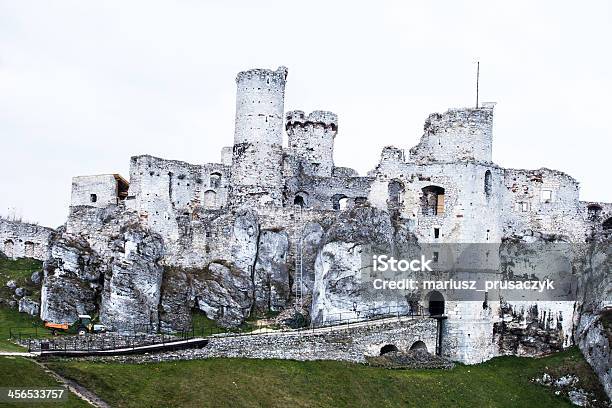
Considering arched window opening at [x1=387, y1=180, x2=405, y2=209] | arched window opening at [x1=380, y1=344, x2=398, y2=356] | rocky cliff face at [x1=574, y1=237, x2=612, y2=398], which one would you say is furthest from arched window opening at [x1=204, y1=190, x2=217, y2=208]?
rocky cliff face at [x1=574, y1=237, x2=612, y2=398]

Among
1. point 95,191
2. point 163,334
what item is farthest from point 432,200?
point 95,191

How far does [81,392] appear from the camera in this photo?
43969 mm

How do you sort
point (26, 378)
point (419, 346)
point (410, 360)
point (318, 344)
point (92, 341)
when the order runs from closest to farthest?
point (26, 378), point (92, 341), point (318, 344), point (410, 360), point (419, 346)

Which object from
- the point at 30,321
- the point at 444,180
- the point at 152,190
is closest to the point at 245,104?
the point at 152,190

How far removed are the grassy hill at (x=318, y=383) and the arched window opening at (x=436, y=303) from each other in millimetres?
4955

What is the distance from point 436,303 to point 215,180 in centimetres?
1804

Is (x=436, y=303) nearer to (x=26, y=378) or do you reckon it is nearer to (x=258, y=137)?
(x=258, y=137)

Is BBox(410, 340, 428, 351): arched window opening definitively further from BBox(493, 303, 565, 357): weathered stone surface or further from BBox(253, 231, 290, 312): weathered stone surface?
BBox(253, 231, 290, 312): weathered stone surface

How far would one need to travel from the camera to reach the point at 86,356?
160 ft

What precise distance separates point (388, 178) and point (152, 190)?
1672cm

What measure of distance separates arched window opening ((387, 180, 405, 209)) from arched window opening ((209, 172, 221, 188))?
12.3 m

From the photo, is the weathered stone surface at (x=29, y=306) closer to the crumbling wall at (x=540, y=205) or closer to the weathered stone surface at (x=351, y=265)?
the weathered stone surface at (x=351, y=265)

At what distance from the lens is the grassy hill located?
151 feet

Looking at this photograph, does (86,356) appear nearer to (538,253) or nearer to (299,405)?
(299,405)
